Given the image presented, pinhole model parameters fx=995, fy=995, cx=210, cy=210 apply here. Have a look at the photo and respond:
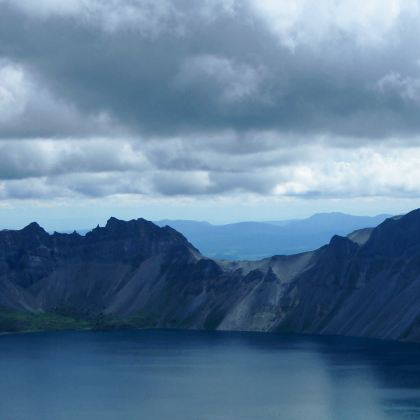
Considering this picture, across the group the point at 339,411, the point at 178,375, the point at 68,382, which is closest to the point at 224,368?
the point at 178,375

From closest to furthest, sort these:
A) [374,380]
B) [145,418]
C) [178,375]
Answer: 1. [145,418]
2. [374,380]
3. [178,375]

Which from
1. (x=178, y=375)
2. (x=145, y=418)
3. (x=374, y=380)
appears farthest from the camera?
(x=178, y=375)

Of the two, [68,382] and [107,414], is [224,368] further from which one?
[107,414]

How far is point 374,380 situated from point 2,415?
2604 inches

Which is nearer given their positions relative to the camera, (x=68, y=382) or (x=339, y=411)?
(x=339, y=411)

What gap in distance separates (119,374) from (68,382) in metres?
13.0

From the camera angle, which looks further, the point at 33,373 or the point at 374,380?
the point at 33,373

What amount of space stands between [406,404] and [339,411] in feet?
34.5

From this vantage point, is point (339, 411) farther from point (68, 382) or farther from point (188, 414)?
point (68, 382)

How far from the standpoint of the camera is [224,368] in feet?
641

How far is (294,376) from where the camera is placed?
595 feet

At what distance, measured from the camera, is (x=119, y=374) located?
188125mm

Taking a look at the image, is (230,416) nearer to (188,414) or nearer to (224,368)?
(188,414)

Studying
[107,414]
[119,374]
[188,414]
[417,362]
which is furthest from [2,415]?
[417,362]
